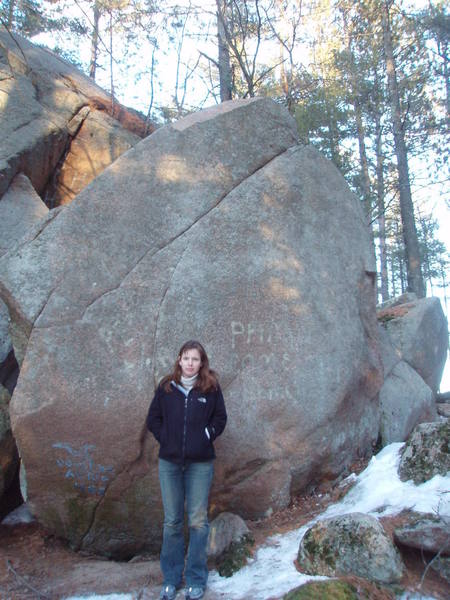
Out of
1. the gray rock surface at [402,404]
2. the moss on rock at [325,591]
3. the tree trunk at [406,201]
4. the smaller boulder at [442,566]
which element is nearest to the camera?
the moss on rock at [325,591]

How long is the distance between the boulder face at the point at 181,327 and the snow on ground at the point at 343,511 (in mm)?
546

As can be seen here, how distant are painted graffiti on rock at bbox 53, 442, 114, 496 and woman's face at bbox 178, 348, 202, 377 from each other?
1507 millimetres

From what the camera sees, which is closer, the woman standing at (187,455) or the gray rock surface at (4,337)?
the woman standing at (187,455)

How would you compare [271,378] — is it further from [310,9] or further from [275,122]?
[310,9]

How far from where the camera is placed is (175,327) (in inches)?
213

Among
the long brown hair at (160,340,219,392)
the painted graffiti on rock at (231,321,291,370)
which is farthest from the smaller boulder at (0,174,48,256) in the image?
the long brown hair at (160,340,219,392)

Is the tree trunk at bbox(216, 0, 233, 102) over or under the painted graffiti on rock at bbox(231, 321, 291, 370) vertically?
over

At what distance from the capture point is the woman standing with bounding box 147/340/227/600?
4176 millimetres

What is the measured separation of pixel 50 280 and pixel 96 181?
4.38ft

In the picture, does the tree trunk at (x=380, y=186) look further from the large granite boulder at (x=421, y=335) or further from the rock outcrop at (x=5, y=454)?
the rock outcrop at (x=5, y=454)

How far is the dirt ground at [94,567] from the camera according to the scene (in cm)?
402

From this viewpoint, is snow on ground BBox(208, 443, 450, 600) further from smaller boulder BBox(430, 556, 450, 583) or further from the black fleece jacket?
the black fleece jacket

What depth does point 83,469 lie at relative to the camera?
Result: 5.09 metres

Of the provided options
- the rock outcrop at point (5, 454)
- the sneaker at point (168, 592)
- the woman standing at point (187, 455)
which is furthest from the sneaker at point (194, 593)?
the rock outcrop at point (5, 454)
